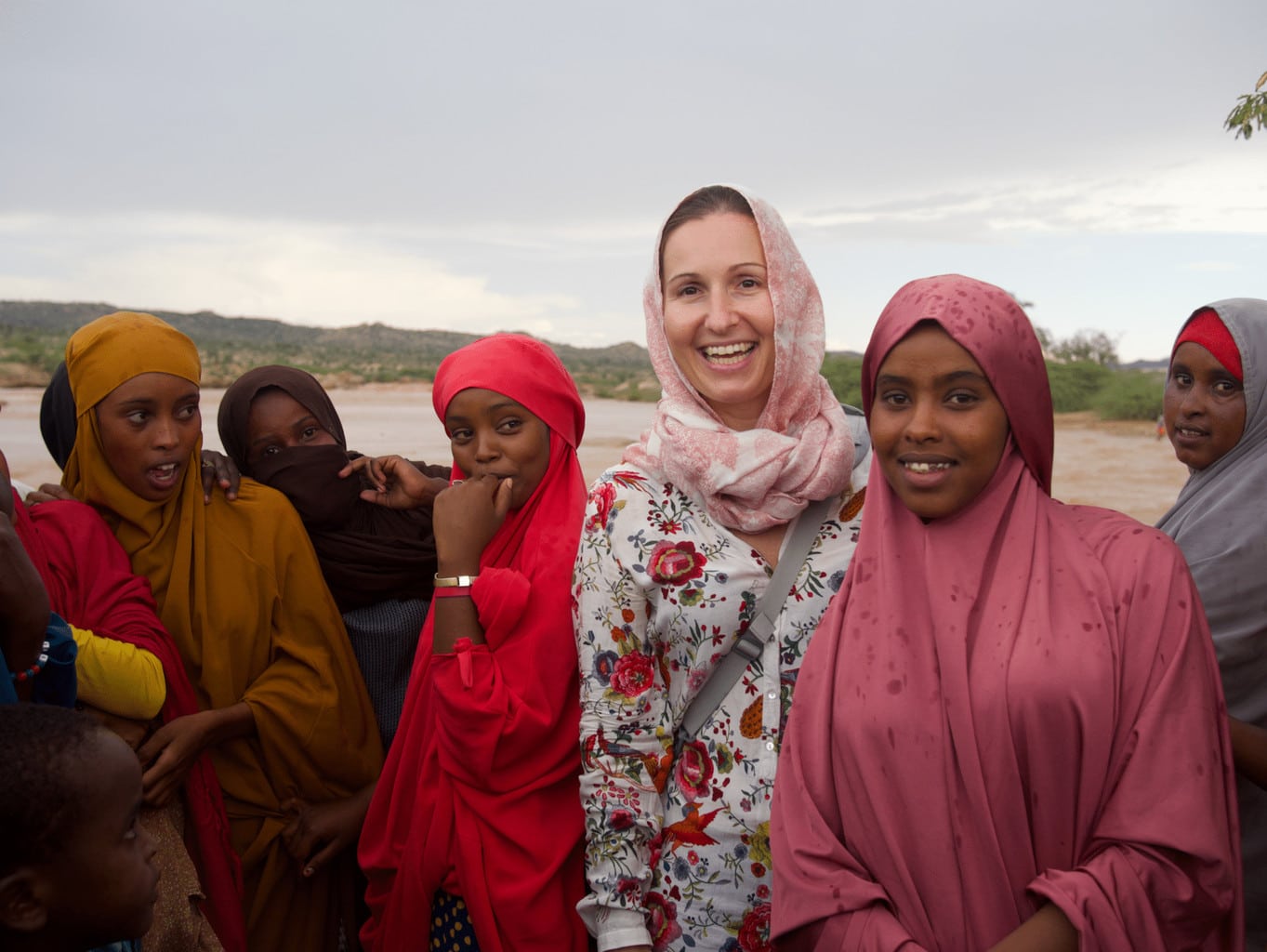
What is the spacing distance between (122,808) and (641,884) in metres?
0.97

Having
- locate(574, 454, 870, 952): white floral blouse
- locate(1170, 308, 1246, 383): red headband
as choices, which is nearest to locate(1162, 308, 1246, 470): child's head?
locate(1170, 308, 1246, 383): red headband

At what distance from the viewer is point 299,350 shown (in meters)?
51.9

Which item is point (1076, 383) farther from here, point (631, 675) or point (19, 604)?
point (19, 604)

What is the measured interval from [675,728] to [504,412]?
0.99m

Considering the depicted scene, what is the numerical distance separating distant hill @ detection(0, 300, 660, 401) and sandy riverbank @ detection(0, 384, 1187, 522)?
2473 millimetres

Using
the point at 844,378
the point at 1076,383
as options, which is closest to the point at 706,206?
the point at 844,378

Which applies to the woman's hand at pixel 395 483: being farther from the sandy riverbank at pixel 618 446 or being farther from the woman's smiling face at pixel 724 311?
the sandy riverbank at pixel 618 446

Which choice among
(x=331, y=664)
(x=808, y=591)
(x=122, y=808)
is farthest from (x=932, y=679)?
(x=331, y=664)

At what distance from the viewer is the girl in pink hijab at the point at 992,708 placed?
1.61m

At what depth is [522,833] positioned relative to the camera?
7.75 ft

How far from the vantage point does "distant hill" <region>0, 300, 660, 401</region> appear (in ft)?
98.6

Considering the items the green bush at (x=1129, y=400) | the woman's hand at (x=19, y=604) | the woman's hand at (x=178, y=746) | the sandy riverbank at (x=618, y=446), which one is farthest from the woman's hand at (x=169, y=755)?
the green bush at (x=1129, y=400)

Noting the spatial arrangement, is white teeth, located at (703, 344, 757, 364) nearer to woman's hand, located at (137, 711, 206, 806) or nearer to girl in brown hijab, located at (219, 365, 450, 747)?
girl in brown hijab, located at (219, 365, 450, 747)

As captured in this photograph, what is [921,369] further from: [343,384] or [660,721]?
[343,384]
